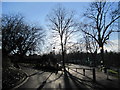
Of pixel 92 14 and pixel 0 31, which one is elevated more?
pixel 92 14

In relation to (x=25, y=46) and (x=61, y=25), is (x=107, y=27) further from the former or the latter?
(x=25, y=46)

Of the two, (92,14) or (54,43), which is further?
(54,43)

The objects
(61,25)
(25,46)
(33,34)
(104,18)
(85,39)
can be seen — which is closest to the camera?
(104,18)

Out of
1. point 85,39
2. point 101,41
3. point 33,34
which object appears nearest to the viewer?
point 101,41

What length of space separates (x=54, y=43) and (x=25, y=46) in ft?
42.9

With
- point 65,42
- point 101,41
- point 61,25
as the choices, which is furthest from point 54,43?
point 101,41

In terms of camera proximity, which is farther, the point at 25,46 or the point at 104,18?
the point at 25,46

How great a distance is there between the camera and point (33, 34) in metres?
42.9

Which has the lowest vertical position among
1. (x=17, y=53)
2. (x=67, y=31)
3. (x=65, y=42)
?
(x=17, y=53)

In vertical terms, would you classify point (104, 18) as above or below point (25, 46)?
above

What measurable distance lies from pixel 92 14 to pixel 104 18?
7.59 feet

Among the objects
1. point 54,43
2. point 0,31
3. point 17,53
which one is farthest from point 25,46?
point 0,31

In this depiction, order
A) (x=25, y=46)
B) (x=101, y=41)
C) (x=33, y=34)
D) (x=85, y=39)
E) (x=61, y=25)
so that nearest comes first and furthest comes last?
(x=101, y=41)
(x=61, y=25)
(x=85, y=39)
(x=25, y=46)
(x=33, y=34)

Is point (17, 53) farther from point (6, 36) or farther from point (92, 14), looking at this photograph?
point (92, 14)
